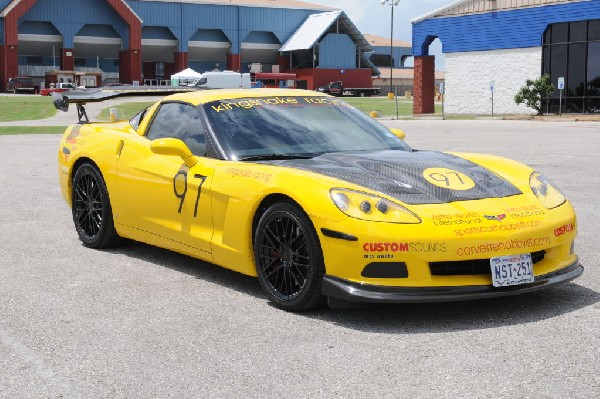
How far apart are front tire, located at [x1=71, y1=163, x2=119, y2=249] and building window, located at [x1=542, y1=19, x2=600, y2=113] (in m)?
41.3

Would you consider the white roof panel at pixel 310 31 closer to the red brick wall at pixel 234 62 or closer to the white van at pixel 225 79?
the red brick wall at pixel 234 62

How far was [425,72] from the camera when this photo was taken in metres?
53.9

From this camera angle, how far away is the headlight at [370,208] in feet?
17.0

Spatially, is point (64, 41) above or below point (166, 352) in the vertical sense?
above

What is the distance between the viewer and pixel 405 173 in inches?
224

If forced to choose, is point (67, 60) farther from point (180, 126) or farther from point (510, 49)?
point (180, 126)

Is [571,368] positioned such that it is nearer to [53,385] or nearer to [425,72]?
[53,385]

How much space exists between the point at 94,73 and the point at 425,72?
138 ft

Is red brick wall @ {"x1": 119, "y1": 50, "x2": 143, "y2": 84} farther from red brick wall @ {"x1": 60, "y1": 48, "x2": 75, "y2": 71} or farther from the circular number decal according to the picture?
the circular number decal

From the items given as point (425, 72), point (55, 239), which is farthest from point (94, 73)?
point (55, 239)

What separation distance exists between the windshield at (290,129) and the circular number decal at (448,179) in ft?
3.10

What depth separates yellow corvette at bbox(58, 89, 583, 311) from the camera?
5.16m

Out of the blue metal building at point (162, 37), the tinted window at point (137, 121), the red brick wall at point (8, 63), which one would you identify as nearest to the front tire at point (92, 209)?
the tinted window at point (137, 121)

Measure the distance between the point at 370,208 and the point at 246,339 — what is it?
1.03 meters
